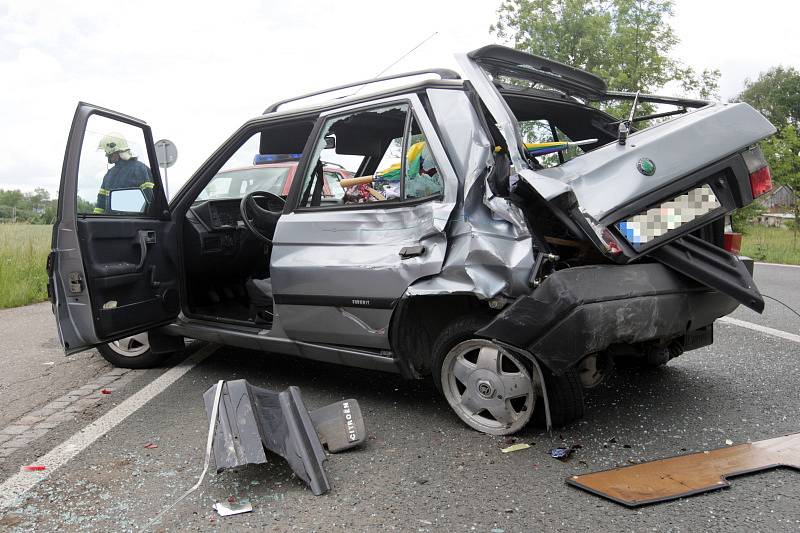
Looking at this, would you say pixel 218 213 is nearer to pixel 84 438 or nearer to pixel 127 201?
pixel 127 201

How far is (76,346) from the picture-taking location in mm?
4227

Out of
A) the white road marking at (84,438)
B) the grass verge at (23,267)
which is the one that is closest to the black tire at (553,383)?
the white road marking at (84,438)

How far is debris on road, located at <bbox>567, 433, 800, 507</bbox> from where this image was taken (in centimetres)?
270

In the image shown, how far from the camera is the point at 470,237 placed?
3252 millimetres

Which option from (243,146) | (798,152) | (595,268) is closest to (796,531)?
(595,268)

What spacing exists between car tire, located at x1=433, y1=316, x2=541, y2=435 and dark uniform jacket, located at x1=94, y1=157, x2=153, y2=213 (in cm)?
256

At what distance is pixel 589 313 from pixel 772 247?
52.8 ft

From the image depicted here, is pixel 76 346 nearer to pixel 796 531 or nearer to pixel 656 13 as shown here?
pixel 796 531

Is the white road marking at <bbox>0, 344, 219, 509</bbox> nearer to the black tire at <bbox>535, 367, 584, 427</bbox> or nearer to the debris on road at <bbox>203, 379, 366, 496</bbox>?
the debris on road at <bbox>203, 379, 366, 496</bbox>

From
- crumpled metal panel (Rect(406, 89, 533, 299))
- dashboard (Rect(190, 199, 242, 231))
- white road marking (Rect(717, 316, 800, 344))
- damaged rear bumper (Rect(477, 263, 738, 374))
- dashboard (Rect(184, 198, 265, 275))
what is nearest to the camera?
damaged rear bumper (Rect(477, 263, 738, 374))

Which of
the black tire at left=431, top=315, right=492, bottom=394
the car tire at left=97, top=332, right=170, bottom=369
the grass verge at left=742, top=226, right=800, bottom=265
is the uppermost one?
the black tire at left=431, top=315, right=492, bottom=394

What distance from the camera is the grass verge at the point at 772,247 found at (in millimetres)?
14031

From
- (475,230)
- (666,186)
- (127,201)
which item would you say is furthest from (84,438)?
(666,186)

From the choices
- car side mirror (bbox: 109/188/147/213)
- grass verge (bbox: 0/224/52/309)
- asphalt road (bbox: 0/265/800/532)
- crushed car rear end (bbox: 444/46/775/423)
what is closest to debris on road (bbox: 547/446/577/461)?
asphalt road (bbox: 0/265/800/532)
